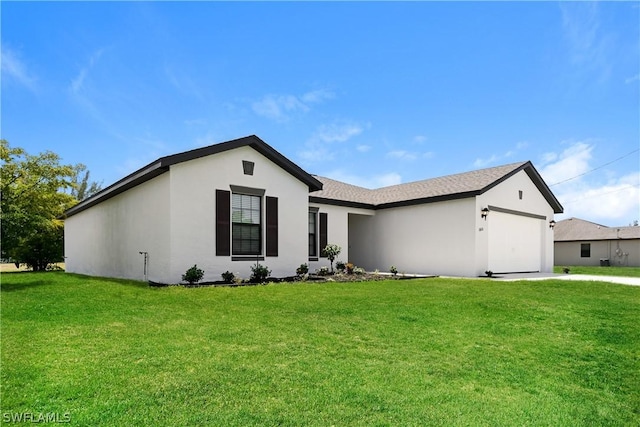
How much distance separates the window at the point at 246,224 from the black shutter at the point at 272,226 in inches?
10.7

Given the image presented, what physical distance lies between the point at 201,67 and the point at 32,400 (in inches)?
473

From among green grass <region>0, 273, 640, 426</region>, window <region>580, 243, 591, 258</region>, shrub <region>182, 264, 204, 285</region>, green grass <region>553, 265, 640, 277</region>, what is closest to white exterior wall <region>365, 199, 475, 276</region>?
green grass <region>553, 265, 640, 277</region>

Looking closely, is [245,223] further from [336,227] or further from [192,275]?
[336,227]

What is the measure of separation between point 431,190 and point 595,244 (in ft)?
72.3

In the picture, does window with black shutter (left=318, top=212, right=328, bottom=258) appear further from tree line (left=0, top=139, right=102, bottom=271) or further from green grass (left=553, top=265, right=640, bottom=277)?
green grass (left=553, top=265, right=640, bottom=277)

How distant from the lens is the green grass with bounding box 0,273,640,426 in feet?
10.3

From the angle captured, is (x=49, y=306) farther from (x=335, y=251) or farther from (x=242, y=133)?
(x=335, y=251)

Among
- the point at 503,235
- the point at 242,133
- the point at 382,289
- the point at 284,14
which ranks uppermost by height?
the point at 284,14

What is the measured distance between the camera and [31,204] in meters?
16.4

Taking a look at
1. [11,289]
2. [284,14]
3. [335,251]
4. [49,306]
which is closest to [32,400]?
[49,306]

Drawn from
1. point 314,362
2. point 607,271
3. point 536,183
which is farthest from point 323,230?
point 607,271

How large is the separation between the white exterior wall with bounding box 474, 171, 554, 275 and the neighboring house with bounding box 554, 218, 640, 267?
14.1 metres

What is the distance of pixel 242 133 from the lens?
12547 mm

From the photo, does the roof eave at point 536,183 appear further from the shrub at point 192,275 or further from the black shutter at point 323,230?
the shrub at point 192,275
